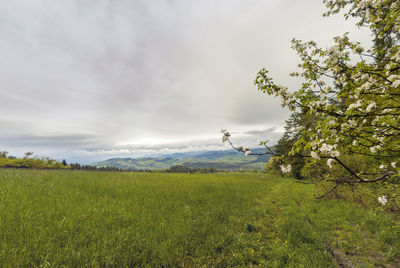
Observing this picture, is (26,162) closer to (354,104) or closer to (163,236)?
(163,236)

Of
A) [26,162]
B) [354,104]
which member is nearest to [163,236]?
[354,104]

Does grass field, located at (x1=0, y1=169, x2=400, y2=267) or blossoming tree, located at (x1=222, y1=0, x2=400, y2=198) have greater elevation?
blossoming tree, located at (x1=222, y1=0, x2=400, y2=198)

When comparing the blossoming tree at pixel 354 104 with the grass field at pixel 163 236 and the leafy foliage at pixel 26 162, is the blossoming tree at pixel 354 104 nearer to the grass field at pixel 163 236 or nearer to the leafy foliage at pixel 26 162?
the grass field at pixel 163 236

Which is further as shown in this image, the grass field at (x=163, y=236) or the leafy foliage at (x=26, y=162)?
the leafy foliage at (x=26, y=162)

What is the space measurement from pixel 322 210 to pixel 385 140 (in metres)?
8.98

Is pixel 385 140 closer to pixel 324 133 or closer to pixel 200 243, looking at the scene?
pixel 324 133

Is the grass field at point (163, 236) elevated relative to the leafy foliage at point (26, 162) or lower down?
lower down

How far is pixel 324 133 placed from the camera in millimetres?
3156

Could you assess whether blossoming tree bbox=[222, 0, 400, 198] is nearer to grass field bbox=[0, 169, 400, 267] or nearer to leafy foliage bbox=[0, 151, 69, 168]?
grass field bbox=[0, 169, 400, 267]

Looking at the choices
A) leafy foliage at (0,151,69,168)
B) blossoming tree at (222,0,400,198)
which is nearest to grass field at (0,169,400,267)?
blossoming tree at (222,0,400,198)

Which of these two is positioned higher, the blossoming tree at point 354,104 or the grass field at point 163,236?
the blossoming tree at point 354,104

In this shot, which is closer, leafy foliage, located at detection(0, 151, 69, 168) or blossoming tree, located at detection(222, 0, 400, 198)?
blossoming tree, located at detection(222, 0, 400, 198)

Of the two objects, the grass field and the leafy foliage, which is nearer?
the grass field

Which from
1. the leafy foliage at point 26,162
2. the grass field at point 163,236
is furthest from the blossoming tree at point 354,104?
the leafy foliage at point 26,162
